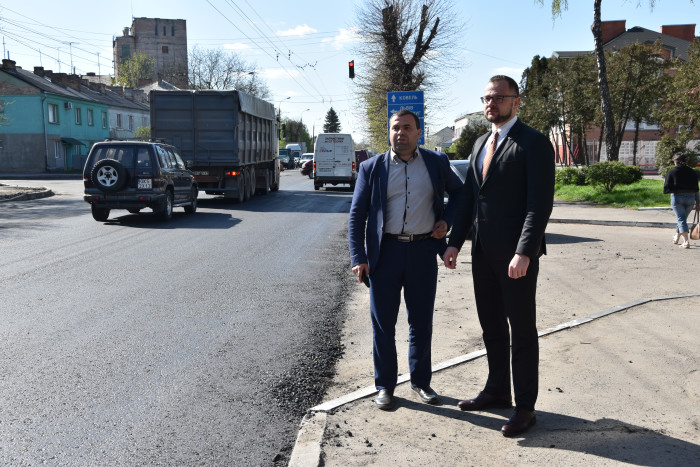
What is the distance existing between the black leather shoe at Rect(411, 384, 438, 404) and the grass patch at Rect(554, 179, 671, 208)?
679 inches

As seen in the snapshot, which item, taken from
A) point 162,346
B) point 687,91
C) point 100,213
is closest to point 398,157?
point 162,346

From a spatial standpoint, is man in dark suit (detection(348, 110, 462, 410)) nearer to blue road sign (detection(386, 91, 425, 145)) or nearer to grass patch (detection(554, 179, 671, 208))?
blue road sign (detection(386, 91, 425, 145))

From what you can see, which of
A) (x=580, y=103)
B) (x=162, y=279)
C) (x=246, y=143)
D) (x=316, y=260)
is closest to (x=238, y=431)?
(x=162, y=279)

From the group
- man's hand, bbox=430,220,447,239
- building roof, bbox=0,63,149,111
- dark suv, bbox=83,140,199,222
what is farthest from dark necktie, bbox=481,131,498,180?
building roof, bbox=0,63,149,111

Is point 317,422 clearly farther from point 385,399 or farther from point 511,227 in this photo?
point 511,227

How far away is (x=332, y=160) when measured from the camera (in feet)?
107

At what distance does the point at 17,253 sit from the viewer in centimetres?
1109

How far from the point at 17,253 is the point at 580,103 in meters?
38.6

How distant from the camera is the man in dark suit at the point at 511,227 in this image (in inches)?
151

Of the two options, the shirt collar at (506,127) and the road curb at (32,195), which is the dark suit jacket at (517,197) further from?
the road curb at (32,195)

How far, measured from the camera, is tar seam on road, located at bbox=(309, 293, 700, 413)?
14.1 ft

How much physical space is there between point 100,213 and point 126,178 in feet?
4.22

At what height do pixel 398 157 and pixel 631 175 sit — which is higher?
pixel 398 157

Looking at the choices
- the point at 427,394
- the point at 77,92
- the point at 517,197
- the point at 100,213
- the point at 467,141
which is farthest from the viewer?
the point at 467,141
